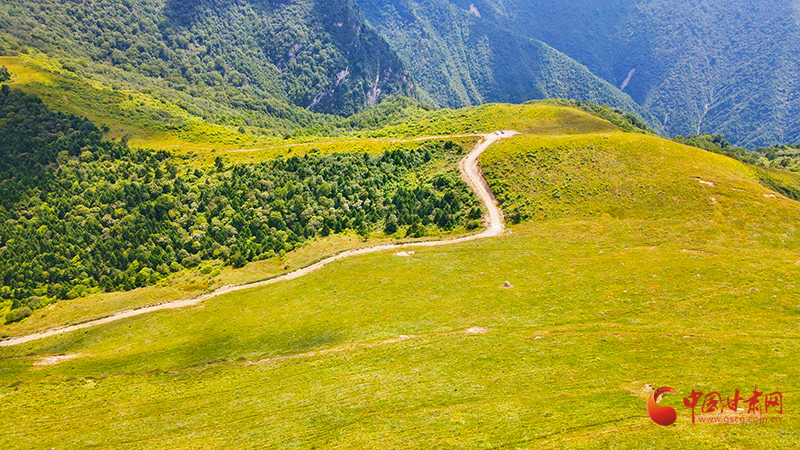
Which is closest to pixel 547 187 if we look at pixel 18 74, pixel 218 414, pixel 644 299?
pixel 644 299

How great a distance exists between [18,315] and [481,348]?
88.0 meters

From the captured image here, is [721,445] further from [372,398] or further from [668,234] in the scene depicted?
[668,234]

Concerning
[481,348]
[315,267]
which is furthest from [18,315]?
[481,348]

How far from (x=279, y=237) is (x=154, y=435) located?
62067 millimetres

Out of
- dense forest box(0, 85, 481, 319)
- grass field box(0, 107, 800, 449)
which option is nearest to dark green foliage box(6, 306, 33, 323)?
dense forest box(0, 85, 481, 319)

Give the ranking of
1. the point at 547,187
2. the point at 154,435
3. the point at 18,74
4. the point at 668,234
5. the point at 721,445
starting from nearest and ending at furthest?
1. the point at 721,445
2. the point at 154,435
3. the point at 668,234
4. the point at 547,187
5. the point at 18,74

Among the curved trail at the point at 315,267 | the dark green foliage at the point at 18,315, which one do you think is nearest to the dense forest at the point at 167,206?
the dark green foliage at the point at 18,315

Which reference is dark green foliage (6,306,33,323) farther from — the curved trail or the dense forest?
the curved trail

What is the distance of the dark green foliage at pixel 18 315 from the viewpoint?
80.8 meters

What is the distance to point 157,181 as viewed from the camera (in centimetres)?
13900

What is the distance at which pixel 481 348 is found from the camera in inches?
2092

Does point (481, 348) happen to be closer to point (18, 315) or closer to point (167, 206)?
point (18, 315)

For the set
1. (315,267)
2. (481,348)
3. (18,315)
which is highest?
(315,267)

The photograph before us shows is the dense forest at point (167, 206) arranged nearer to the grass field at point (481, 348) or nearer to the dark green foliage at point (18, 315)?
the dark green foliage at point (18, 315)
